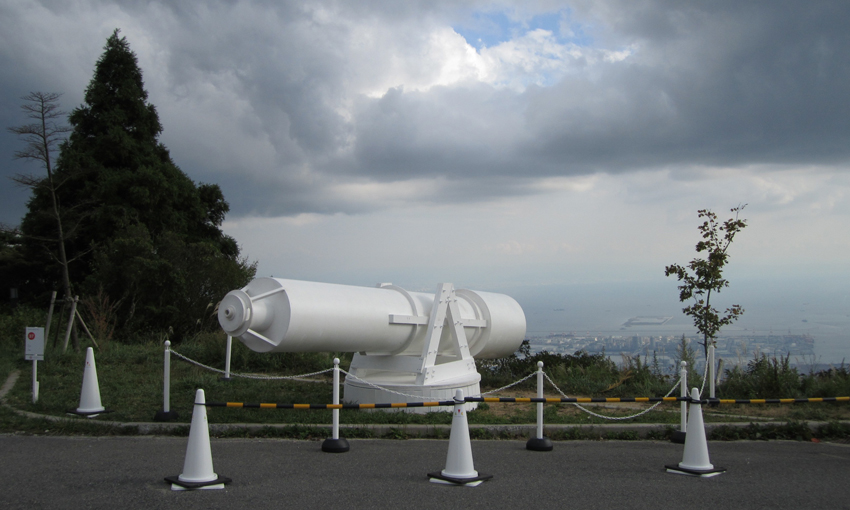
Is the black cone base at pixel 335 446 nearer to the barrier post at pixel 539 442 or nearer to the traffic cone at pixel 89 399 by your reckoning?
the barrier post at pixel 539 442

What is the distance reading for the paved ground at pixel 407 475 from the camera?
5.34 m

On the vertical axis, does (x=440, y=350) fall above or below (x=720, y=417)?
above

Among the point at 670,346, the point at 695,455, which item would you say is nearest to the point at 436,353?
the point at 695,455

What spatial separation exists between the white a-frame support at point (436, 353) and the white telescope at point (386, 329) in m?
0.02

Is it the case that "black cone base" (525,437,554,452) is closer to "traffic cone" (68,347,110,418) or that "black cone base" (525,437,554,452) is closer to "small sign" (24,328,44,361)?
"traffic cone" (68,347,110,418)

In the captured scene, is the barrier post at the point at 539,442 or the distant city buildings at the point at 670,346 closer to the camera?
the barrier post at the point at 539,442

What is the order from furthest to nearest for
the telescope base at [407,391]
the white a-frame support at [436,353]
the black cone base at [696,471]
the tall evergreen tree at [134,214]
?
the tall evergreen tree at [134,214]
the white a-frame support at [436,353]
the telescope base at [407,391]
the black cone base at [696,471]

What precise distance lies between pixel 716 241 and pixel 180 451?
11.6 m

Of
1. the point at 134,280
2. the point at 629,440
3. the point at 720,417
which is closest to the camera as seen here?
the point at 629,440

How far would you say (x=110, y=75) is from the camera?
1293 inches

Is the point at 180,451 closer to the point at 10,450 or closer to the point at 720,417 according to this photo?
the point at 10,450

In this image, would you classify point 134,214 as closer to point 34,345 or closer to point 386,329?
point 34,345

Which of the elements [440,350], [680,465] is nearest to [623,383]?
[440,350]

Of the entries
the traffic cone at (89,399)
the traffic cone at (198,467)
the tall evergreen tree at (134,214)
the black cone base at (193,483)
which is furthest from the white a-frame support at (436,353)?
the tall evergreen tree at (134,214)
